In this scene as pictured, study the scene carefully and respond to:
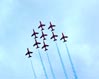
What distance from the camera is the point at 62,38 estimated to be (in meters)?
152

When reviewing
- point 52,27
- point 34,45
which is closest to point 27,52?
point 34,45

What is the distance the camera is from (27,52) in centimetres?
15238

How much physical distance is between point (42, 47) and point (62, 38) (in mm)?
8831

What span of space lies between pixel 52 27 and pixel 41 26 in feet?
16.5

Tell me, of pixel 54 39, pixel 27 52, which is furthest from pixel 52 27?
→ pixel 27 52

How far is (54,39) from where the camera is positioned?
6043 inches

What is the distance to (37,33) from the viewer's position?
15512 centimetres

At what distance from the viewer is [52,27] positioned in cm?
15275

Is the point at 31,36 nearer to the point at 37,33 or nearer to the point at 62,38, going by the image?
the point at 37,33

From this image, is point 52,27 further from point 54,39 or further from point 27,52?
point 27,52

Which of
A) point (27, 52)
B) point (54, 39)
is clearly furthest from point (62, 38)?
A: point (27, 52)

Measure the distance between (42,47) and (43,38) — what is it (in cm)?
404

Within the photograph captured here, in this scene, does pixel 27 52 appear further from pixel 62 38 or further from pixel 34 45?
pixel 62 38
